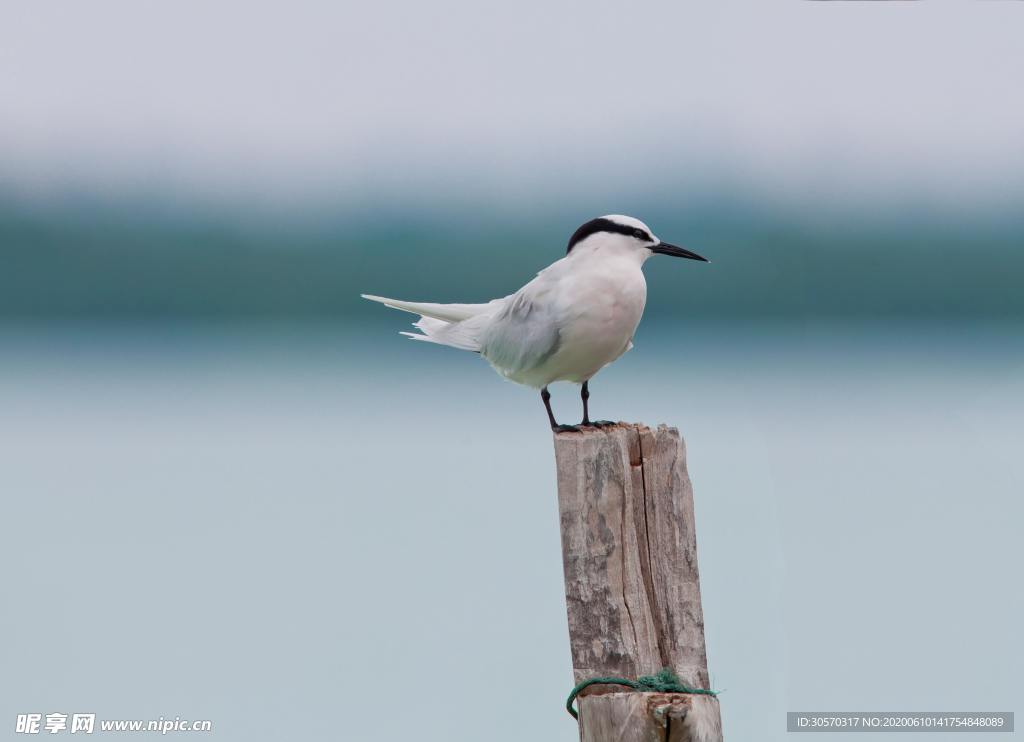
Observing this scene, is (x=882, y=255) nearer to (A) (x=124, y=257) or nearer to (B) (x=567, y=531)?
(A) (x=124, y=257)

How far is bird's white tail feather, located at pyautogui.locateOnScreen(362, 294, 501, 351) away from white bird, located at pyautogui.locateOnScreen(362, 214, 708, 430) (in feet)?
0.81

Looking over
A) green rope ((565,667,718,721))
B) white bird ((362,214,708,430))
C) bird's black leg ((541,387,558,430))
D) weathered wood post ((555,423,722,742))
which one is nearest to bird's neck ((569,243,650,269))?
white bird ((362,214,708,430))

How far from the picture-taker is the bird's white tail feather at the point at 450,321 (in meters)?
4.58

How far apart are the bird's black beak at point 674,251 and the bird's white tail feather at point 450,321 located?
30.4 inches

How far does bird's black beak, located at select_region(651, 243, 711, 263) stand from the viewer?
4137mm

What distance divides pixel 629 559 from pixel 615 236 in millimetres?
1362

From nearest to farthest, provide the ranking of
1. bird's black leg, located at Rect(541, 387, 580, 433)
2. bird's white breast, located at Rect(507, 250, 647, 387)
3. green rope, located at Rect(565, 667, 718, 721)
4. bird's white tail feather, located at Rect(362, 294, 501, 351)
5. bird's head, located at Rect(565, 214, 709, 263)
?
green rope, located at Rect(565, 667, 718, 721), bird's black leg, located at Rect(541, 387, 580, 433), bird's white breast, located at Rect(507, 250, 647, 387), bird's head, located at Rect(565, 214, 709, 263), bird's white tail feather, located at Rect(362, 294, 501, 351)

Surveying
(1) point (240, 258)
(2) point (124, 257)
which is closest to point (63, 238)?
(2) point (124, 257)

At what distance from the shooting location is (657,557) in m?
3.13

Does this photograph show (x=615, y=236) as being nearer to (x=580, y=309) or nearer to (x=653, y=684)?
(x=580, y=309)

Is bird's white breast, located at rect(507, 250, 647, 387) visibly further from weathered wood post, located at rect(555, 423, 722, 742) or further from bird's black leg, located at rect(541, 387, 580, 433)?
weathered wood post, located at rect(555, 423, 722, 742)

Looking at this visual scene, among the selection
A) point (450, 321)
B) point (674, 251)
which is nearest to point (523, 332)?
point (674, 251)

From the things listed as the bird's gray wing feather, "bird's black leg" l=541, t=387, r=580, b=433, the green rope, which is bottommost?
the green rope

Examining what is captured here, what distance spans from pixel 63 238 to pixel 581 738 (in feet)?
30.8
